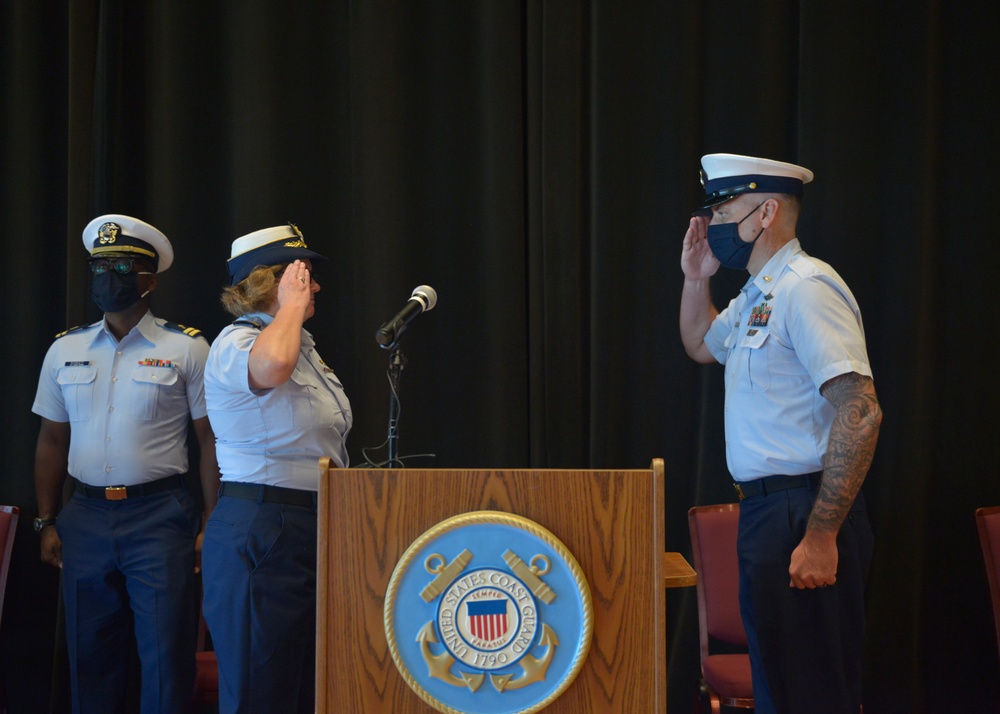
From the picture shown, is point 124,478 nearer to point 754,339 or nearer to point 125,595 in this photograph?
point 125,595

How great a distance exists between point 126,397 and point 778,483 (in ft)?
6.58

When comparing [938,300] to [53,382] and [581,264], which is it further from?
[53,382]

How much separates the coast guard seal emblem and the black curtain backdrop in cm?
165

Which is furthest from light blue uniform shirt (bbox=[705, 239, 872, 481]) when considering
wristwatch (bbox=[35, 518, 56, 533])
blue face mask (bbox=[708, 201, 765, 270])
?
wristwatch (bbox=[35, 518, 56, 533])

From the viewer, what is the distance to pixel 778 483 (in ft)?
7.36

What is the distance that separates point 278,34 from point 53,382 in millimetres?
1495

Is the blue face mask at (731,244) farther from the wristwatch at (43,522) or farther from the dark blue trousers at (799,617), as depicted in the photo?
the wristwatch at (43,522)

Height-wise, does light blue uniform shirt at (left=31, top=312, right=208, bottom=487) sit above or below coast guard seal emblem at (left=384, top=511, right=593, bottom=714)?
above

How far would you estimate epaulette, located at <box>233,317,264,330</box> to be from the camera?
2465 mm

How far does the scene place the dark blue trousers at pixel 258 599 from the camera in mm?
2318

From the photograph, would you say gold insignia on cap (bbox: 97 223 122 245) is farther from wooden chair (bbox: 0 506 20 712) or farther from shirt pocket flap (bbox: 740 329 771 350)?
shirt pocket flap (bbox: 740 329 771 350)

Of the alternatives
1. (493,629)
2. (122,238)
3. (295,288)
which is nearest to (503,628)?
(493,629)

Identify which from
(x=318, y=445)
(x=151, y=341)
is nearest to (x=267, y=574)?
(x=318, y=445)

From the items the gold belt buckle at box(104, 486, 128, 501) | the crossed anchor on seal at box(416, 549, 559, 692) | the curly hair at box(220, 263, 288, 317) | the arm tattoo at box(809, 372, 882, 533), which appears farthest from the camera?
the gold belt buckle at box(104, 486, 128, 501)
